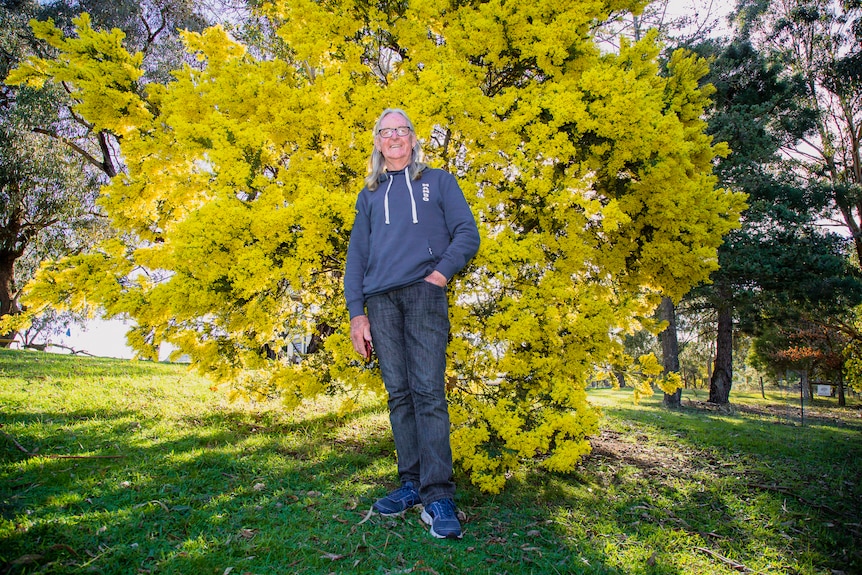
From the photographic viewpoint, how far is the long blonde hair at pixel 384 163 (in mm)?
2795

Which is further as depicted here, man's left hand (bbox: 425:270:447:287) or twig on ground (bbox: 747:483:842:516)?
twig on ground (bbox: 747:483:842:516)

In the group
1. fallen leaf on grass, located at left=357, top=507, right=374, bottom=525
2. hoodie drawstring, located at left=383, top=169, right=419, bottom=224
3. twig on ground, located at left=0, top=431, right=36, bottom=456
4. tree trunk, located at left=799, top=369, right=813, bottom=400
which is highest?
hoodie drawstring, located at left=383, top=169, right=419, bottom=224

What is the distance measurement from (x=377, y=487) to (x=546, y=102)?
A: 2955mm

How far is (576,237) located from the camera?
3.85m

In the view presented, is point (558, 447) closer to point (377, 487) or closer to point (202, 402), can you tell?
point (377, 487)

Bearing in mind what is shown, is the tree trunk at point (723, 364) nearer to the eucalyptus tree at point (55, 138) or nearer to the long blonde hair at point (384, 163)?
the long blonde hair at point (384, 163)

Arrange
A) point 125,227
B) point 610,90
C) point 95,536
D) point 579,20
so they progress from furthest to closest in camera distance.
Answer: point 125,227
point 579,20
point 610,90
point 95,536

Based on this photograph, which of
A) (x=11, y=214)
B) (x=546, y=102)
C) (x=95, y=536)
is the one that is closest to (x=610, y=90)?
(x=546, y=102)

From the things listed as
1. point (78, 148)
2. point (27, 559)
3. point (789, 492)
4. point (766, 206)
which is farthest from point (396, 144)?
point (78, 148)

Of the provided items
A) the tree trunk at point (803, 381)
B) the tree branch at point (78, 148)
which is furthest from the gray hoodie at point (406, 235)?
the tree trunk at point (803, 381)

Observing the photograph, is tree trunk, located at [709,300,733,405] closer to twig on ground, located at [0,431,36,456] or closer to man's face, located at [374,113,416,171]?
man's face, located at [374,113,416,171]

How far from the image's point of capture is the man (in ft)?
8.36

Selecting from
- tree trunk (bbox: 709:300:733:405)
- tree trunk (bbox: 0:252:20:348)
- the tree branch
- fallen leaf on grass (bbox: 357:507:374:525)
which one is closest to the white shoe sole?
fallen leaf on grass (bbox: 357:507:374:525)

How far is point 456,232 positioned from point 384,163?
28.1 inches
